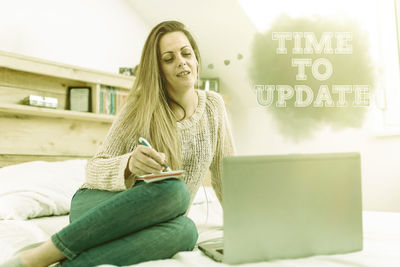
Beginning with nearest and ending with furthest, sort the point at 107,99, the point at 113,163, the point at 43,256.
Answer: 1. the point at 43,256
2. the point at 113,163
3. the point at 107,99

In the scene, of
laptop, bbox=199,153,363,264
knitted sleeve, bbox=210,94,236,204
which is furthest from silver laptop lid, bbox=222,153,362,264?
knitted sleeve, bbox=210,94,236,204

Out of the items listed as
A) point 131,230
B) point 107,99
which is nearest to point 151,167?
point 131,230

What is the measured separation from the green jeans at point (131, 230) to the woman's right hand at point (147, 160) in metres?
0.04

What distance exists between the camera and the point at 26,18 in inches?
80.5

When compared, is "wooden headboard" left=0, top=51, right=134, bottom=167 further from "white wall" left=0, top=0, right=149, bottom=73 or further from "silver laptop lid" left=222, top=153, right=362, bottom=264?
"silver laptop lid" left=222, top=153, right=362, bottom=264

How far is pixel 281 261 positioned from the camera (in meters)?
0.68

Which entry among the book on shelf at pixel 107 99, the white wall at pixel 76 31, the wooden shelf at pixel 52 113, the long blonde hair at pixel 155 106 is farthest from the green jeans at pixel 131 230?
the white wall at pixel 76 31

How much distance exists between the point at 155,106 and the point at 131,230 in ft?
1.52

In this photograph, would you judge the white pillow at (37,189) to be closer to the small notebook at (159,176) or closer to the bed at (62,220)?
the bed at (62,220)

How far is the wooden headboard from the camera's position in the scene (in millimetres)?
1870

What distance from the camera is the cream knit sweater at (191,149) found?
1.02 meters

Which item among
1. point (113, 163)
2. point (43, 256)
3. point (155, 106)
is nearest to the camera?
point (43, 256)

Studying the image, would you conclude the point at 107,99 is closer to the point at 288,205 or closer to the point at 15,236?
the point at 15,236

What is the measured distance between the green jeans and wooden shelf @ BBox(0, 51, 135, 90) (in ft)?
4.29
